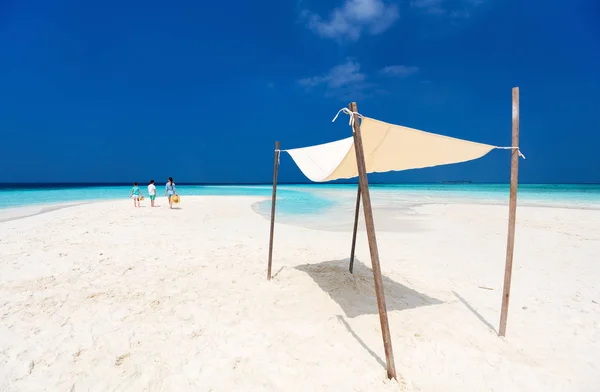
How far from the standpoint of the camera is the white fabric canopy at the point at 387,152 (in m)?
3.71

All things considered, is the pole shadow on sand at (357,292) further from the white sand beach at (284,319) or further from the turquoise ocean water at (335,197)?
the turquoise ocean water at (335,197)

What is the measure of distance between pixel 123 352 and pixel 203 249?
4.23 metres

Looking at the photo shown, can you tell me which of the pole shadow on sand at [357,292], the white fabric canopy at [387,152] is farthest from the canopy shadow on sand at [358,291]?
the white fabric canopy at [387,152]

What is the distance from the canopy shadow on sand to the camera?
4.40 metres

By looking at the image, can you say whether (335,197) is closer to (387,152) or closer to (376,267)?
(387,152)

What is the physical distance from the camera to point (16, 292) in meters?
4.78

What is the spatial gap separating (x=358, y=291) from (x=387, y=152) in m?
2.26

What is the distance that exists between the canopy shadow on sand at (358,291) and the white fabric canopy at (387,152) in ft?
5.98

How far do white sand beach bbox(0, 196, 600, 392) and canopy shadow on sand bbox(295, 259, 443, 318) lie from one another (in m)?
0.03

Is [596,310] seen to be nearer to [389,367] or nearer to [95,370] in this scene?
[389,367]

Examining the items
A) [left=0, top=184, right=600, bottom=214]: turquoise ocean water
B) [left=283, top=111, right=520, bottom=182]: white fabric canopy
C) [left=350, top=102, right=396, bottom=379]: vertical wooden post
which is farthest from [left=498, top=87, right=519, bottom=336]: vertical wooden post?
[left=0, top=184, right=600, bottom=214]: turquoise ocean water

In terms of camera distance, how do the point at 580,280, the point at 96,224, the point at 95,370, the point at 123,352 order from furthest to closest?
the point at 96,224 < the point at 580,280 < the point at 123,352 < the point at 95,370

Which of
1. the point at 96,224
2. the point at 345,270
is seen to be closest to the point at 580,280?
the point at 345,270

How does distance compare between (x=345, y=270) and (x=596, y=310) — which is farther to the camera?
(x=345, y=270)
